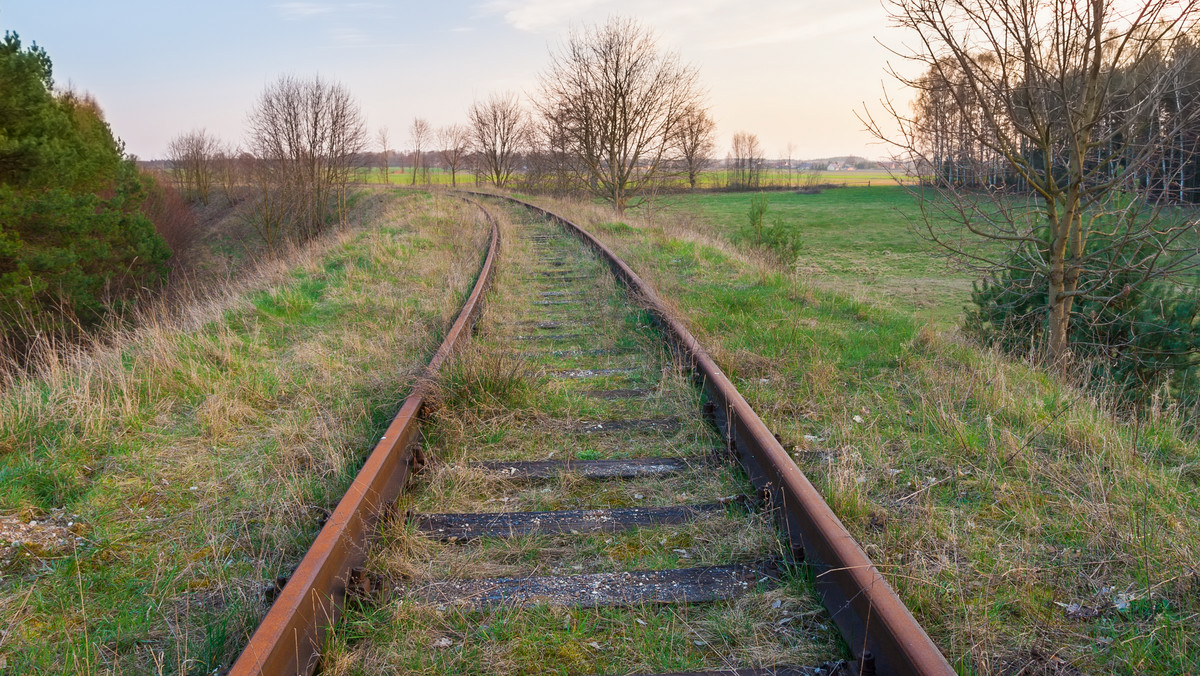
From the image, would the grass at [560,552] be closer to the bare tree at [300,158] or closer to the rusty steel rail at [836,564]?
the rusty steel rail at [836,564]

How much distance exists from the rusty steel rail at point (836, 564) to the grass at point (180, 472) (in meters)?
1.89

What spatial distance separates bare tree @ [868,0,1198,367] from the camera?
5.33m

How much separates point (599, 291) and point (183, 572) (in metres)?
5.79

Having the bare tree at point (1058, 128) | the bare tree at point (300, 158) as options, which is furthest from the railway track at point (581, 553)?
the bare tree at point (300, 158)

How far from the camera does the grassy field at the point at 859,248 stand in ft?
49.8

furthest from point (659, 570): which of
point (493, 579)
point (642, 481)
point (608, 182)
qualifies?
point (608, 182)

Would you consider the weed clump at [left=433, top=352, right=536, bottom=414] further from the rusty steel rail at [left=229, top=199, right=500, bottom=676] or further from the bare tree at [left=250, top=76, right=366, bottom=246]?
the bare tree at [left=250, top=76, right=366, bottom=246]

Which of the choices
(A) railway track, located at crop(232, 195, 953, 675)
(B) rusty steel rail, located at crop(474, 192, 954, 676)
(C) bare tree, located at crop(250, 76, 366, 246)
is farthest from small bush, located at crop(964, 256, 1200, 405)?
(C) bare tree, located at crop(250, 76, 366, 246)

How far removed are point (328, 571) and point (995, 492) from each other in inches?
112

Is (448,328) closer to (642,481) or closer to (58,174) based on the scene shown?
(642,481)

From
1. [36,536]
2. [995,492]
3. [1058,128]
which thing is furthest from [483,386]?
[1058,128]

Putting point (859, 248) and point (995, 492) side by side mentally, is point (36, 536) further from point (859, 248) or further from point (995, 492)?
point (859, 248)

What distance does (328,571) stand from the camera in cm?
233

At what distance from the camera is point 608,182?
25109 millimetres
